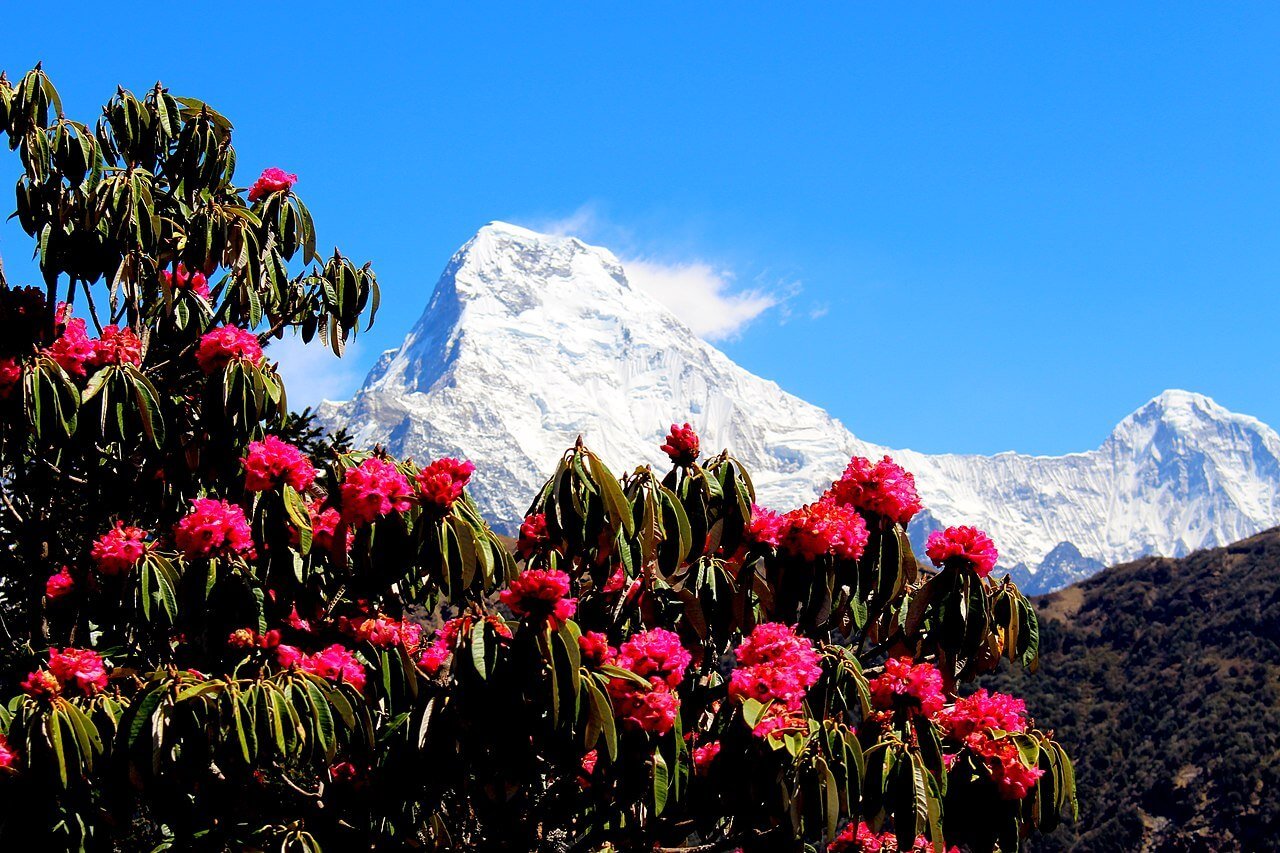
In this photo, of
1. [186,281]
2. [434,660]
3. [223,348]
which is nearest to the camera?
[434,660]

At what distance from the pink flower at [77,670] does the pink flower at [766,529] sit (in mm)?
2821

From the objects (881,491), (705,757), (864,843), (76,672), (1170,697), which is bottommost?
(864,843)

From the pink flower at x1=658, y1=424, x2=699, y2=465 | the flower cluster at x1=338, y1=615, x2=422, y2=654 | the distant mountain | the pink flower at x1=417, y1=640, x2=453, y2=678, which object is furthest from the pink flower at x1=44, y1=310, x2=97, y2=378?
the distant mountain

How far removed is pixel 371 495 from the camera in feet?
18.7

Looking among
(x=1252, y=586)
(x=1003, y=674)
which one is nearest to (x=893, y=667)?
(x=1003, y=674)

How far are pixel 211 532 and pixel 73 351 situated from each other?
137 centimetres

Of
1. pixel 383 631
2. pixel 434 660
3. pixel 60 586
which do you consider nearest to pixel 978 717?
pixel 434 660

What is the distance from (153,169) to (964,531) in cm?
502

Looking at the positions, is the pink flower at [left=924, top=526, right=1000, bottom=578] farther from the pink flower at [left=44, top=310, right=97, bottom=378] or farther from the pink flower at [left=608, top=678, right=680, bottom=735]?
the pink flower at [left=44, top=310, right=97, bottom=378]

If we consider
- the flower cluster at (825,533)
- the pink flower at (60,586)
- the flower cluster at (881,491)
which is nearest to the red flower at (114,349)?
the pink flower at (60,586)

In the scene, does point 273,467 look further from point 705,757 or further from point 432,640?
point 705,757

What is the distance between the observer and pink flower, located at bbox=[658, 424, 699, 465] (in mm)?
6488

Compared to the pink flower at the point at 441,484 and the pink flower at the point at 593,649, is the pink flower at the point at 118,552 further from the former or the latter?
the pink flower at the point at 593,649

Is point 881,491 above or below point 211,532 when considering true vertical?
above
